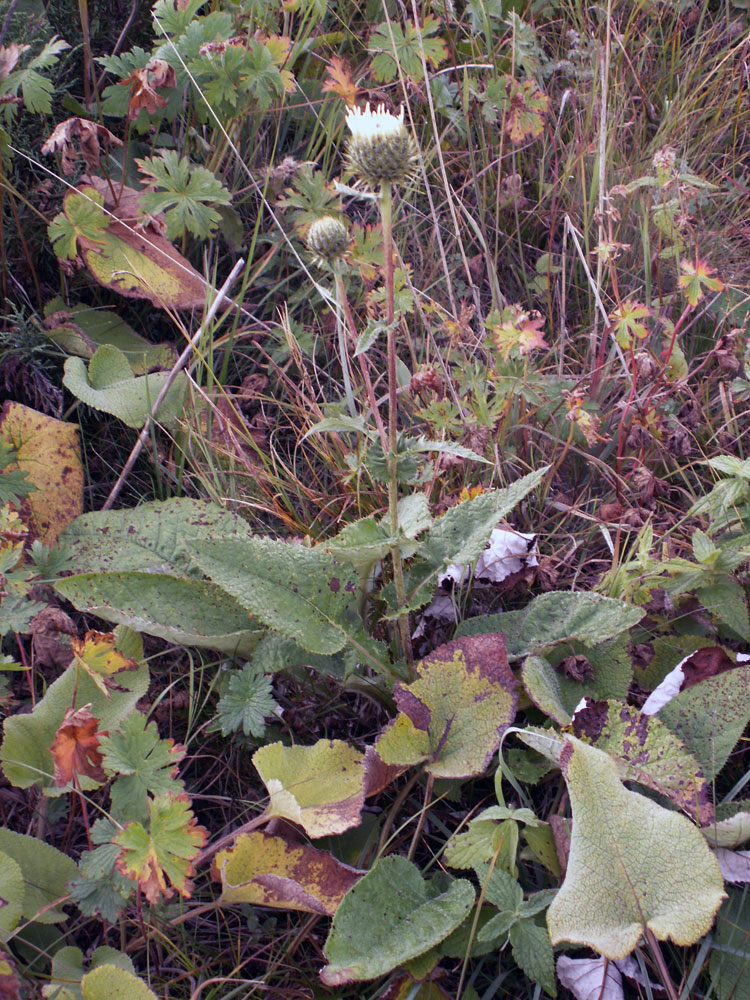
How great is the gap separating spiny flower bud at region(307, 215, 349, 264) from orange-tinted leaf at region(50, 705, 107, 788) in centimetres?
92

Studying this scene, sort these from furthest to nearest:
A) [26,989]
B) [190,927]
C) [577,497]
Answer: [577,497]
[190,927]
[26,989]

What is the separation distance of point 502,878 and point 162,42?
252 centimetres

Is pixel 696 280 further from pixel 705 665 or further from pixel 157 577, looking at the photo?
pixel 157 577

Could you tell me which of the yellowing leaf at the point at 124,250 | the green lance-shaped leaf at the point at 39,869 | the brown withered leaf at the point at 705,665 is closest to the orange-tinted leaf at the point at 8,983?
the green lance-shaped leaf at the point at 39,869

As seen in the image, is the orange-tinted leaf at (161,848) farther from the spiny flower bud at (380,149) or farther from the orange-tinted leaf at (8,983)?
the spiny flower bud at (380,149)

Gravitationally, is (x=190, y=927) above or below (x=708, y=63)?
below

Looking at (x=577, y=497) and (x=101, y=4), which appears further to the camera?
(x=101, y=4)

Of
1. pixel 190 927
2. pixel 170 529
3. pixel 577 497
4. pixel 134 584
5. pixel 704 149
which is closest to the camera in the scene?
pixel 190 927

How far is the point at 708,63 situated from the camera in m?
2.96

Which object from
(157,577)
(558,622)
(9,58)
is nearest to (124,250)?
(9,58)

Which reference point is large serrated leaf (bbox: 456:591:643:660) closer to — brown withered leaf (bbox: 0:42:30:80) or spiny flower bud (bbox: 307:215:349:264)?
spiny flower bud (bbox: 307:215:349:264)

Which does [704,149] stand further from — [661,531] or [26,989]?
[26,989]

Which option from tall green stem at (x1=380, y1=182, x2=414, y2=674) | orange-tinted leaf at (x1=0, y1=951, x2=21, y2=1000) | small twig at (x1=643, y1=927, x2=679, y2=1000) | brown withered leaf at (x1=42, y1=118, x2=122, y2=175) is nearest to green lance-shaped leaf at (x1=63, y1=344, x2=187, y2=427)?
brown withered leaf at (x1=42, y1=118, x2=122, y2=175)

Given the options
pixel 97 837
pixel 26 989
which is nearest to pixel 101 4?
pixel 97 837
